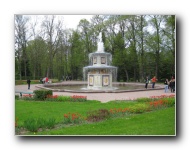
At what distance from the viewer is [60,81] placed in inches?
298

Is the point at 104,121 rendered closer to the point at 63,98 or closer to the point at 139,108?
the point at 139,108

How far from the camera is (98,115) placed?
6527 millimetres

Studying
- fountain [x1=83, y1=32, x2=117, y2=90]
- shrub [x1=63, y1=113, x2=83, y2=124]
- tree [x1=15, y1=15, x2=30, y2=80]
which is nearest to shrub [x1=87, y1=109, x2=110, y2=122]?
shrub [x1=63, y1=113, x2=83, y2=124]

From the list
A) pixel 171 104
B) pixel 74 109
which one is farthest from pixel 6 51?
pixel 171 104

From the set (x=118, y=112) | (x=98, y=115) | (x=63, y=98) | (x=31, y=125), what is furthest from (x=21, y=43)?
(x=118, y=112)

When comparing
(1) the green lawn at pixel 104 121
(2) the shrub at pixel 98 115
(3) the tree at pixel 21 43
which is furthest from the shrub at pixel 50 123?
(3) the tree at pixel 21 43

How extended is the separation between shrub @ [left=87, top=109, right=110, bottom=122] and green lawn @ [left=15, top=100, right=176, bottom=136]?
0.11 metres

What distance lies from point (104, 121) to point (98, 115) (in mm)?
216

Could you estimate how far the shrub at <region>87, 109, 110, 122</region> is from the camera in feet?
21.3

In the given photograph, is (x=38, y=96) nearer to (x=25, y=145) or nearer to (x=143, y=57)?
(x=25, y=145)

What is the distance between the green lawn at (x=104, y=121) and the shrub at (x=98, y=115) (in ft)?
0.37

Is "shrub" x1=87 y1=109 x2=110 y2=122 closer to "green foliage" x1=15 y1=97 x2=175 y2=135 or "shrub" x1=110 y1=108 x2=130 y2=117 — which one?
"green foliage" x1=15 y1=97 x2=175 y2=135

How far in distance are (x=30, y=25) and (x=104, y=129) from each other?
10.9 ft

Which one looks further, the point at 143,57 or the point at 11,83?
the point at 143,57
